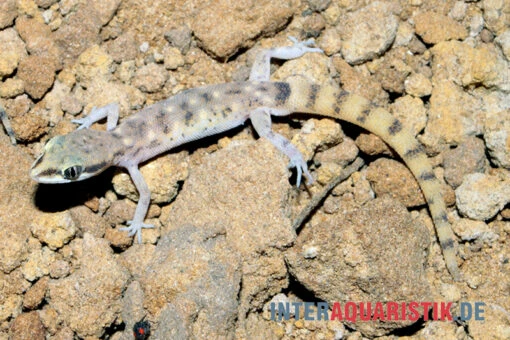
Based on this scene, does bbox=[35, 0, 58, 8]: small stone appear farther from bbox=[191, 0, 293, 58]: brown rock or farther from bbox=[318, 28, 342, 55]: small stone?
bbox=[318, 28, 342, 55]: small stone

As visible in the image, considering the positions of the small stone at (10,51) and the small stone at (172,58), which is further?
the small stone at (172,58)

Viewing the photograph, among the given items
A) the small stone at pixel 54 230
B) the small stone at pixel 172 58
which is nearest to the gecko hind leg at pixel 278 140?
the small stone at pixel 172 58

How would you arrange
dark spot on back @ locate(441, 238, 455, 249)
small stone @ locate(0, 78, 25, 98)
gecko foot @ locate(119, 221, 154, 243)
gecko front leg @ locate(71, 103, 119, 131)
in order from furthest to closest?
gecko front leg @ locate(71, 103, 119, 131), small stone @ locate(0, 78, 25, 98), gecko foot @ locate(119, 221, 154, 243), dark spot on back @ locate(441, 238, 455, 249)

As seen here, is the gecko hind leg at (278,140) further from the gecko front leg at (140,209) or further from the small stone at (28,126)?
Result: the small stone at (28,126)

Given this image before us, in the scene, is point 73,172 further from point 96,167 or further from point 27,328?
point 27,328

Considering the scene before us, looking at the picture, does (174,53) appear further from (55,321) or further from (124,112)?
(55,321)

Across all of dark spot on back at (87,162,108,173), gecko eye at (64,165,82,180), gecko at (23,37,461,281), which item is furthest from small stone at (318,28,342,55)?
gecko eye at (64,165,82,180)

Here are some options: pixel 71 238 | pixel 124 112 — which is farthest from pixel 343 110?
pixel 71 238
